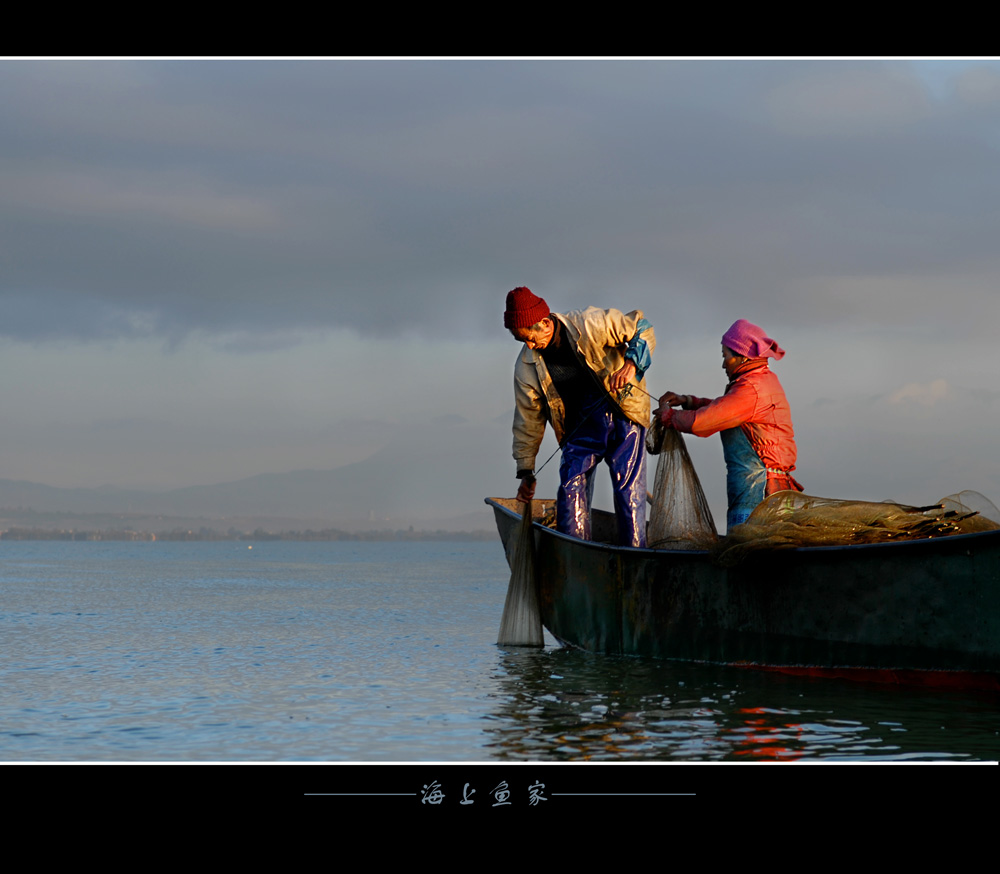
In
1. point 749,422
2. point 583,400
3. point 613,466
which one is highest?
point 583,400

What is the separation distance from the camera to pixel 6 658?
11633mm

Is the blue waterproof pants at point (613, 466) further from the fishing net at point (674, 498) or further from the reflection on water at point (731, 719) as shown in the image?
the reflection on water at point (731, 719)

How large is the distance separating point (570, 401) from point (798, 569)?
2.86m

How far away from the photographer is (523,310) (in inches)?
364

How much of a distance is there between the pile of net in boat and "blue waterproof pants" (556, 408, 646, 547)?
159 cm

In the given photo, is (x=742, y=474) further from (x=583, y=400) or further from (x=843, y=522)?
(x=583, y=400)

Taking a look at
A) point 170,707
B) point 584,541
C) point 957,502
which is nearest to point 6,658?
point 170,707

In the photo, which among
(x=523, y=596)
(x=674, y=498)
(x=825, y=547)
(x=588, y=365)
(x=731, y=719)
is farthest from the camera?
(x=523, y=596)

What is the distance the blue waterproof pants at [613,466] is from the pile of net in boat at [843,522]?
62.4 inches

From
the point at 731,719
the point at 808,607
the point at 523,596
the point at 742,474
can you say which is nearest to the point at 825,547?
the point at 808,607

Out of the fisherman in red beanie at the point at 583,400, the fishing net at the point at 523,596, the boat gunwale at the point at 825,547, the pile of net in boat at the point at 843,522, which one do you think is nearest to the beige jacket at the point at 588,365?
the fisherman in red beanie at the point at 583,400

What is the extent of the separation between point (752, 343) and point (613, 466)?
5.95 ft

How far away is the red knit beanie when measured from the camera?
9.26 m

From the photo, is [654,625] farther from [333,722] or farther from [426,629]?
[426,629]
